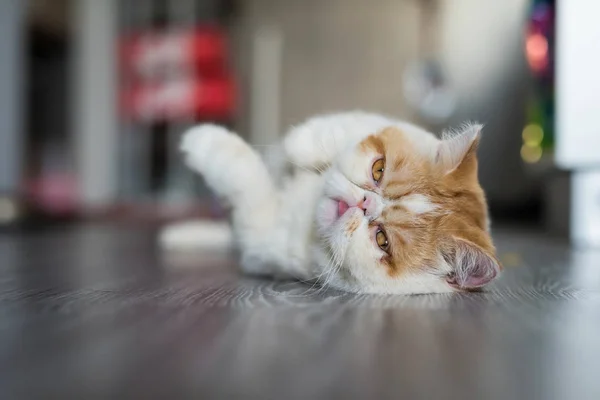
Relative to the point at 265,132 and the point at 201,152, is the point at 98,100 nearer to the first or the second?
the point at 265,132

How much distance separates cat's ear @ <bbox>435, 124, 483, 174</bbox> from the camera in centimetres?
104

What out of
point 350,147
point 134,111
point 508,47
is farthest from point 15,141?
point 508,47

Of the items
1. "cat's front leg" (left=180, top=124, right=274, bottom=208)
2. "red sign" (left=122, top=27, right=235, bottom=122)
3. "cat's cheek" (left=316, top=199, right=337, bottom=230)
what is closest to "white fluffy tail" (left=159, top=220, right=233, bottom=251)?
"cat's front leg" (left=180, top=124, right=274, bottom=208)

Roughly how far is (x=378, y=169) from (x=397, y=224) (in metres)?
0.10

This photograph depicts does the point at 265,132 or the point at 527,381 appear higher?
the point at 265,132

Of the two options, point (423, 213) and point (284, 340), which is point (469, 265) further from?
point (284, 340)

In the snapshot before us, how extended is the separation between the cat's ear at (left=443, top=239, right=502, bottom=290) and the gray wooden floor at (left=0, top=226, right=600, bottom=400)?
0.09 feet

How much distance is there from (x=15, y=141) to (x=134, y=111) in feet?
6.62

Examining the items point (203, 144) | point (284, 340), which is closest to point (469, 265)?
point (284, 340)

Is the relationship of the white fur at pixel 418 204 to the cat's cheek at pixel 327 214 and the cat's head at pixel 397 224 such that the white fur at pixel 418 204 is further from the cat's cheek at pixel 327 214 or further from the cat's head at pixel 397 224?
the cat's cheek at pixel 327 214

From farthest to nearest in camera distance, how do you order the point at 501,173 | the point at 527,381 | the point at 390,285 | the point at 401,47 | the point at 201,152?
the point at 401,47 < the point at 501,173 < the point at 201,152 < the point at 390,285 < the point at 527,381

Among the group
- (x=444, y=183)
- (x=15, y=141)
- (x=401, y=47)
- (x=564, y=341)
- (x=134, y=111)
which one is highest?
(x=401, y=47)

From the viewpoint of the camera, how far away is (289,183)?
127 centimetres

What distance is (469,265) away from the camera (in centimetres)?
97
